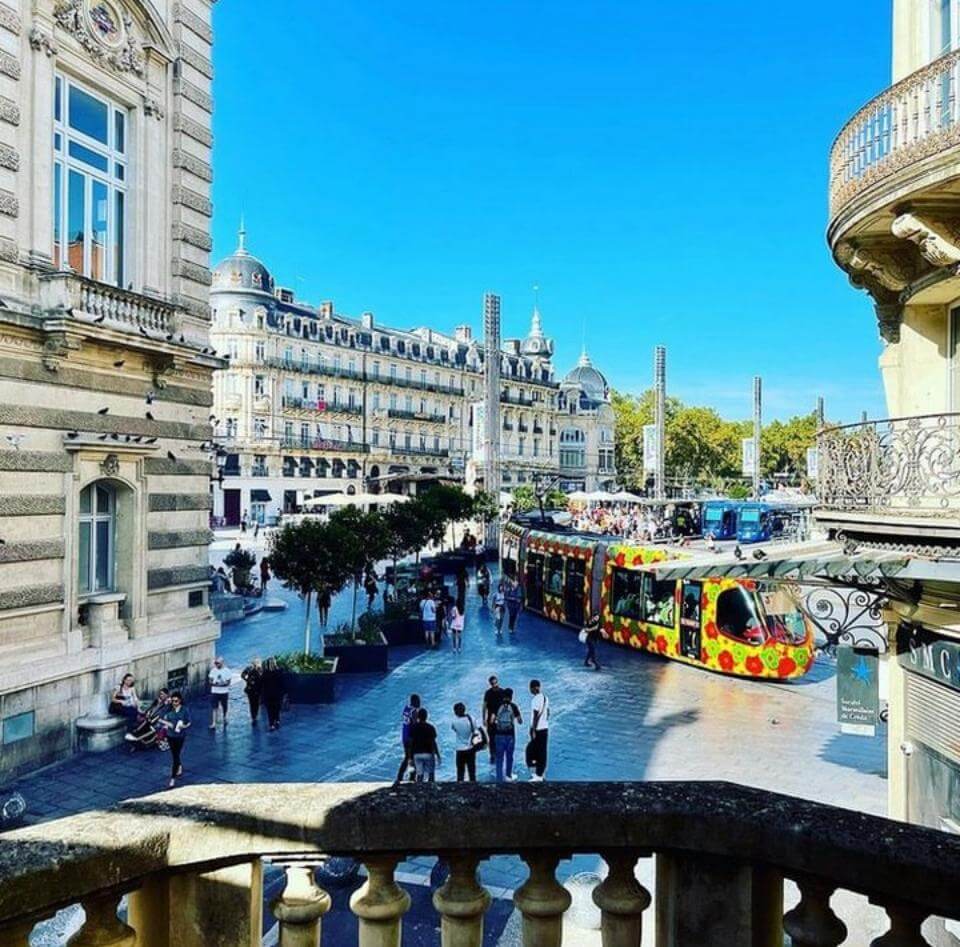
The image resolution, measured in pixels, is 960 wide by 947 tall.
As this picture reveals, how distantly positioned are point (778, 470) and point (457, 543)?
223 ft

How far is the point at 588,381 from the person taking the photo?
10744 cm

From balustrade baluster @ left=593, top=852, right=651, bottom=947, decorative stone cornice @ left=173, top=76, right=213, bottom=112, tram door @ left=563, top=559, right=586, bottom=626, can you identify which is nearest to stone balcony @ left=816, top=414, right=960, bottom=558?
balustrade baluster @ left=593, top=852, right=651, bottom=947

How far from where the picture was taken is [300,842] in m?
2.52

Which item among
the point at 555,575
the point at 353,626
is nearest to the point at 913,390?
the point at 353,626

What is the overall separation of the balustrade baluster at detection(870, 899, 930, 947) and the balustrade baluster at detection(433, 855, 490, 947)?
1.11 meters

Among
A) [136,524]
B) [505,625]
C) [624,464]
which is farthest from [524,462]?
[136,524]

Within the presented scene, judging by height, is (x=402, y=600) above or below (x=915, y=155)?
below

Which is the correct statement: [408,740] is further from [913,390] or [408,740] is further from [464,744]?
[913,390]

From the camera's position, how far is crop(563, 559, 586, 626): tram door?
82.5 feet

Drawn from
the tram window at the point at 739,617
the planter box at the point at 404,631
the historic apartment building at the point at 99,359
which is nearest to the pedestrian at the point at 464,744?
the historic apartment building at the point at 99,359

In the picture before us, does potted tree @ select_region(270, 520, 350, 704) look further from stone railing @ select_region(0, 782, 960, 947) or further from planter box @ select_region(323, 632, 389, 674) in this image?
stone railing @ select_region(0, 782, 960, 947)

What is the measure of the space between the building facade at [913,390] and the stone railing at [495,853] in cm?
407

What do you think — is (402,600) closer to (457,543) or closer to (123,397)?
(123,397)

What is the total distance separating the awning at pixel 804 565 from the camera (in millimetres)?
6688
